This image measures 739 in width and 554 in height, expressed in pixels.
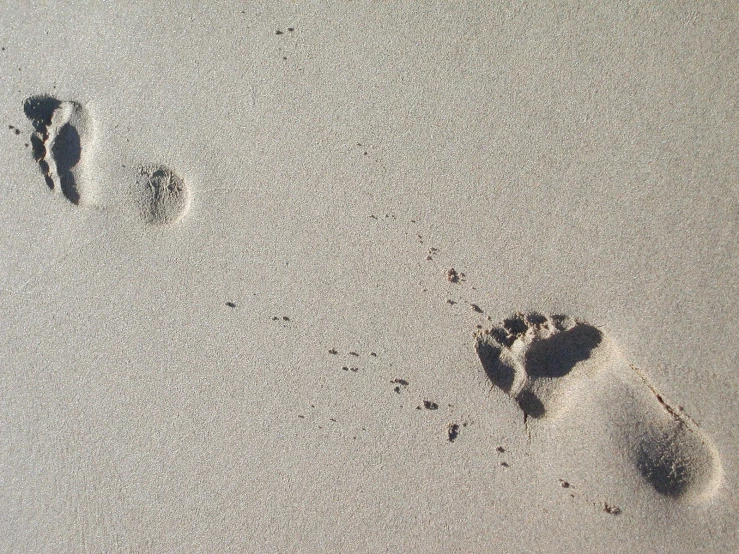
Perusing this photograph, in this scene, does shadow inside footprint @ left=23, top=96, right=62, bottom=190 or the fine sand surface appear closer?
the fine sand surface

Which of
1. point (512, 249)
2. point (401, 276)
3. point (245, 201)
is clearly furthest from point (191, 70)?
point (512, 249)

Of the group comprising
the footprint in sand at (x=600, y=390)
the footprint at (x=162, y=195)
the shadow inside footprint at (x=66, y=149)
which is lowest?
the footprint in sand at (x=600, y=390)

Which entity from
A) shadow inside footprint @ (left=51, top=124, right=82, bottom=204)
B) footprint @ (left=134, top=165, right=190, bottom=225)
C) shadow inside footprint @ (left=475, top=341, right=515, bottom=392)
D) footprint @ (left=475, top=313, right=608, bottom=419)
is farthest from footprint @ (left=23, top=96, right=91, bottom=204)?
footprint @ (left=475, top=313, right=608, bottom=419)

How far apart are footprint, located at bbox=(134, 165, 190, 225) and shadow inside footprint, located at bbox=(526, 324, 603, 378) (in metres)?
1.52

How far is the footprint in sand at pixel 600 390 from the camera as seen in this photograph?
6.10 feet

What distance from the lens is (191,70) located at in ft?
6.98

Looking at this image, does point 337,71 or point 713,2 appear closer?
point 713,2

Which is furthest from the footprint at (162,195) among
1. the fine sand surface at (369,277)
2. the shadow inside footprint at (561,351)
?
the shadow inside footprint at (561,351)

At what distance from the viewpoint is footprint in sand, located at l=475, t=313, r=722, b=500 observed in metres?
1.86

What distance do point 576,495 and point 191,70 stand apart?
2281mm

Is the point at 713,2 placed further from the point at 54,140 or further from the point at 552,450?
the point at 54,140

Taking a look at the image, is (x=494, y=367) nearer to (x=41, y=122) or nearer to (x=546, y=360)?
(x=546, y=360)

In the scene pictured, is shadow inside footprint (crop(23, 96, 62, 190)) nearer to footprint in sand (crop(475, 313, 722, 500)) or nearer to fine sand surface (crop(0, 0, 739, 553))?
fine sand surface (crop(0, 0, 739, 553))

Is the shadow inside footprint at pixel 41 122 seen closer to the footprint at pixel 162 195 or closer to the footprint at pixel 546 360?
the footprint at pixel 162 195
